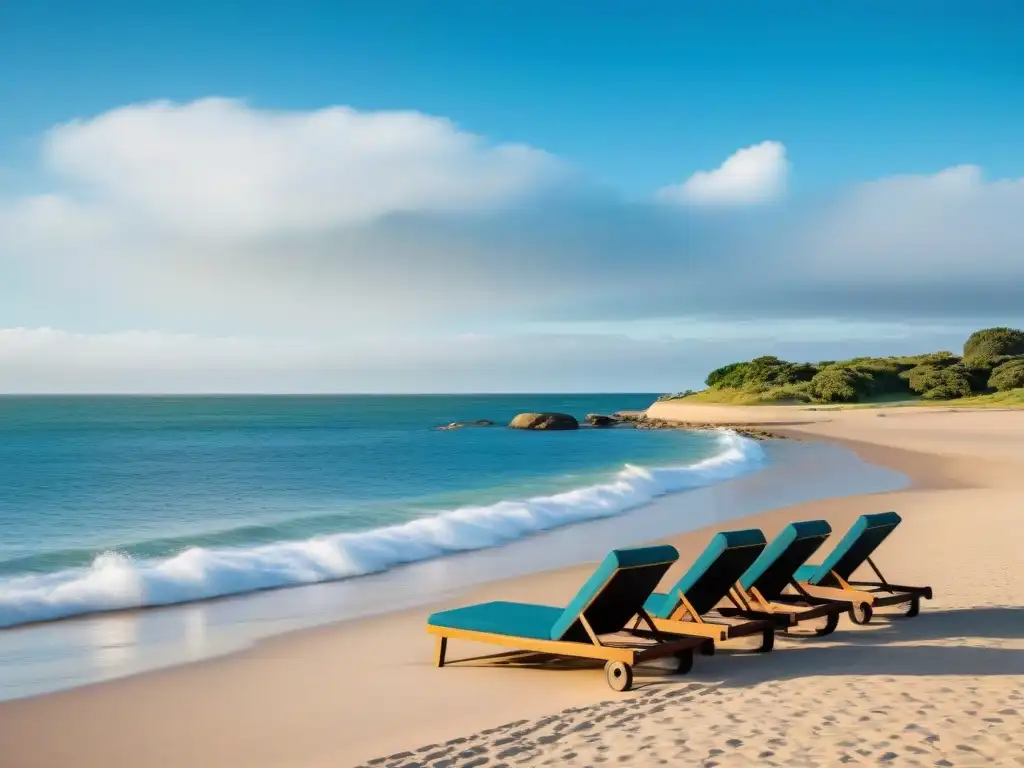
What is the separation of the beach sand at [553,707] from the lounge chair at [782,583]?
280mm

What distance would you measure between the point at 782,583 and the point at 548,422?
6293 centimetres

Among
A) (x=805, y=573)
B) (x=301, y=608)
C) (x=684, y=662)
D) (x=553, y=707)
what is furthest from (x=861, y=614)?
(x=301, y=608)

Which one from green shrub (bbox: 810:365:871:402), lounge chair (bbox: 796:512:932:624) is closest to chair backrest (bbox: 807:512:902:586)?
lounge chair (bbox: 796:512:932:624)

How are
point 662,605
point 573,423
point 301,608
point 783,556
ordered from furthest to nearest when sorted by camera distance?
A: point 573,423
point 301,608
point 783,556
point 662,605

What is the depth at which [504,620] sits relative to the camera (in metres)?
7.83

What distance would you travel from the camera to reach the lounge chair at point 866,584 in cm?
890

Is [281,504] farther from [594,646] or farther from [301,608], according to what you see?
[594,646]

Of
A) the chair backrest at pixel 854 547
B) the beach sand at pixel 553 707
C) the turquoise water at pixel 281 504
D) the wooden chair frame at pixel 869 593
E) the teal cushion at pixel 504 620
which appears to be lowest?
the turquoise water at pixel 281 504

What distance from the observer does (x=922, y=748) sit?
17.6ft

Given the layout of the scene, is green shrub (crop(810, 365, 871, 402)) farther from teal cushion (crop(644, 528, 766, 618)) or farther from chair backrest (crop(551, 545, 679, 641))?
chair backrest (crop(551, 545, 679, 641))

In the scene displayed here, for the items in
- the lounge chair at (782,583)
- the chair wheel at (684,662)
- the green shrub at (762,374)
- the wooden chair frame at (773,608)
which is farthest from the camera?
the green shrub at (762,374)

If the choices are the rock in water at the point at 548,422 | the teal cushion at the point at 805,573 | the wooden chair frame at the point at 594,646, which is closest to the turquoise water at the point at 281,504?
the wooden chair frame at the point at 594,646

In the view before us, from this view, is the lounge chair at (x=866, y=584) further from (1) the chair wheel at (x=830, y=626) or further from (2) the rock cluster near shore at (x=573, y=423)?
(2) the rock cluster near shore at (x=573, y=423)

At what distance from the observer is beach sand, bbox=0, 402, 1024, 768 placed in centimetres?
556
